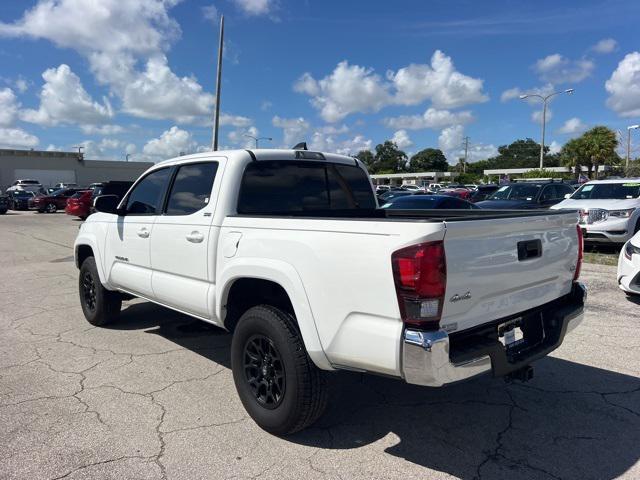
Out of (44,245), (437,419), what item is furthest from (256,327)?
(44,245)

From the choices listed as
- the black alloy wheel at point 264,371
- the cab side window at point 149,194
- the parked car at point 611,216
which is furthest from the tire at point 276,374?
the parked car at point 611,216

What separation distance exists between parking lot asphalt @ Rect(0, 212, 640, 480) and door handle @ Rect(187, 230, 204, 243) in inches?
48.3

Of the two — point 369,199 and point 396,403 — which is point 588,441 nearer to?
point 396,403

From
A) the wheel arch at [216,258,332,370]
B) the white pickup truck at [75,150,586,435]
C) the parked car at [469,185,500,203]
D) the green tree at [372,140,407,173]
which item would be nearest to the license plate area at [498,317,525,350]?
the white pickup truck at [75,150,586,435]

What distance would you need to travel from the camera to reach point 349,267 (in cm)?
288

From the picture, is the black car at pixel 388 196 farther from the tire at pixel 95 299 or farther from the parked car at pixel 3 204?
the parked car at pixel 3 204

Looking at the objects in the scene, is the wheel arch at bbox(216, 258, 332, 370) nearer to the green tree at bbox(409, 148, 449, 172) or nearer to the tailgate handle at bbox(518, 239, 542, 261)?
the tailgate handle at bbox(518, 239, 542, 261)

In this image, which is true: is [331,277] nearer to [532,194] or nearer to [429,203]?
[429,203]

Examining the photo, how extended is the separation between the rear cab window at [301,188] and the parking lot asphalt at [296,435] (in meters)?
1.52

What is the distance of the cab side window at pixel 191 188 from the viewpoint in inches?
165

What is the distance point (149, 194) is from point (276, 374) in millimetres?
2482

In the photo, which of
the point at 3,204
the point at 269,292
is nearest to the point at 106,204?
the point at 269,292

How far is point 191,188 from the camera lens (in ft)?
14.4

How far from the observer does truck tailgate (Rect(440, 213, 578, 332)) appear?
2.79 meters
